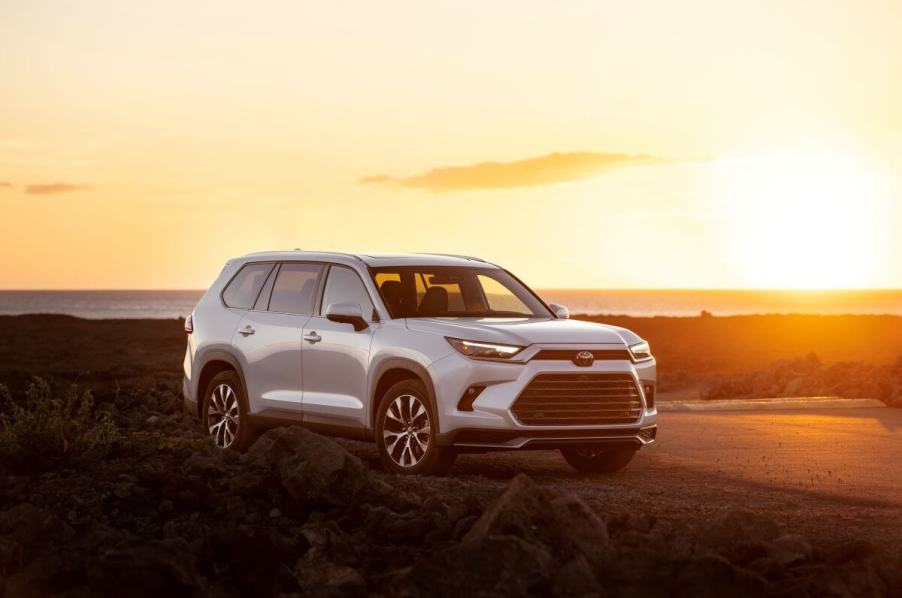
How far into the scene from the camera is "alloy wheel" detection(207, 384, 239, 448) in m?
14.4

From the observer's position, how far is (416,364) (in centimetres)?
1207

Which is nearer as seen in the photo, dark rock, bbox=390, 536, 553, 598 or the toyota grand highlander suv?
dark rock, bbox=390, 536, 553, 598

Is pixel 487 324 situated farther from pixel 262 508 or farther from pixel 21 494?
pixel 21 494

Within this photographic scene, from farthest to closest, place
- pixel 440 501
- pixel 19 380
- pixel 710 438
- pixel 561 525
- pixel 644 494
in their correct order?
pixel 19 380 < pixel 710 438 < pixel 644 494 < pixel 440 501 < pixel 561 525

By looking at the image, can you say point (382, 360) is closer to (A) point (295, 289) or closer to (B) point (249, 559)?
(A) point (295, 289)

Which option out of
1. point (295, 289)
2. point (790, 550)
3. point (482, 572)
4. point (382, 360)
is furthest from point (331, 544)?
point (295, 289)

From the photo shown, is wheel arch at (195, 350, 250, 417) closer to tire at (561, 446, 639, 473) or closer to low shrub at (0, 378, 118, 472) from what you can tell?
low shrub at (0, 378, 118, 472)

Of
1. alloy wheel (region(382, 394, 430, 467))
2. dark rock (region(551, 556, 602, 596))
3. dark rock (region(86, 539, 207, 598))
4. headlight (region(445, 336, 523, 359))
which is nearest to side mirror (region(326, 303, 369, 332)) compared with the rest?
alloy wheel (region(382, 394, 430, 467))

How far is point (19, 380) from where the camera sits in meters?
25.9

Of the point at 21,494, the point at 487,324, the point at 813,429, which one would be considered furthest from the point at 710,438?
the point at 21,494

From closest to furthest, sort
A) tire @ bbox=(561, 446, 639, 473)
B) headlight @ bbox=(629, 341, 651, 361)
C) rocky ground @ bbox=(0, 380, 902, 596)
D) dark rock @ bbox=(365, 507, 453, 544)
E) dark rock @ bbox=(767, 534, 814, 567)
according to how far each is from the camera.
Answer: rocky ground @ bbox=(0, 380, 902, 596), dark rock @ bbox=(767, 534, 814, 567), dark rock @ bbox=(365, 507, 453, 544), headlight @ bbox=(629, 341, 651, 361), tire @ bbox=(561, 446, 639, 473)

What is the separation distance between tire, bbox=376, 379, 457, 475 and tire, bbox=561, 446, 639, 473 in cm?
190

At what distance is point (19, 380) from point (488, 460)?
564 inches

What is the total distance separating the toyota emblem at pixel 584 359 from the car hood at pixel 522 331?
10cm
